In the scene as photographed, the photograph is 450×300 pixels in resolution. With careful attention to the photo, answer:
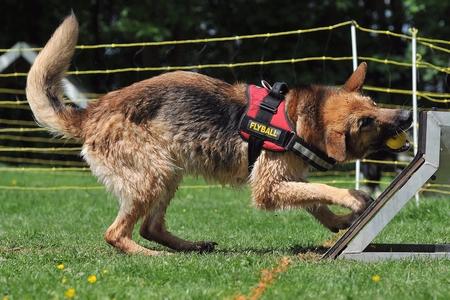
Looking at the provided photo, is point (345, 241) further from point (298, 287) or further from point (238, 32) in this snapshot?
point (238, 32)

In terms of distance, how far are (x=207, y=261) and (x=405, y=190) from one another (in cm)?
154

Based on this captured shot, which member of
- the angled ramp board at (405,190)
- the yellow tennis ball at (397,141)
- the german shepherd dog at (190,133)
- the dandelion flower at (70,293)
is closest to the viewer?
the dandelion flower at (70,293)

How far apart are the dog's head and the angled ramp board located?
62 centimetres

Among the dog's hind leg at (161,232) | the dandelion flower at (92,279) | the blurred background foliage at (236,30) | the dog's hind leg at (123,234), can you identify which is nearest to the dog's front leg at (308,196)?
the dog's hind leg at (161,232)

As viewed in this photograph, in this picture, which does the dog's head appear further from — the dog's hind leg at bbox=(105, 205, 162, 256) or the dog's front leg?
the dog's hind leg at bbox=(105, 205, 162, 256)

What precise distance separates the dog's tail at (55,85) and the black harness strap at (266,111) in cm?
154

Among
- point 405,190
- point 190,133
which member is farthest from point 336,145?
point 190,133

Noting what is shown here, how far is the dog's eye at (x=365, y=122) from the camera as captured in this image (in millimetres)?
Answer: 6148

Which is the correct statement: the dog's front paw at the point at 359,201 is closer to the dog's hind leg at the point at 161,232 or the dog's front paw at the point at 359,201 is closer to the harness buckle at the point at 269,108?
the harness buckle at the point at 269,108

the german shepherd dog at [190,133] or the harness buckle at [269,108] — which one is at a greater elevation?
the harness buckle at [269,108]

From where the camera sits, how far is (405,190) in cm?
548

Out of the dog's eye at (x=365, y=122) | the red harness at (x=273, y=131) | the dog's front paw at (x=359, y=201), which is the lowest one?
the dog's front paw at (x=359, y=201)

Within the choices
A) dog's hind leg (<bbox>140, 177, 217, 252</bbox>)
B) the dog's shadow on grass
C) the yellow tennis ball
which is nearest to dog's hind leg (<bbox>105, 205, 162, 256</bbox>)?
dog's hind leg (<bbox>140, 177, 217, 252</bbox>)

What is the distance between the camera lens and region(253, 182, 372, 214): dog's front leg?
595 cm
